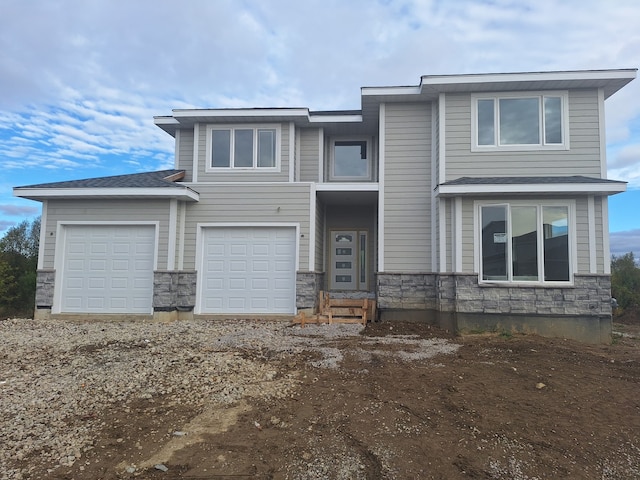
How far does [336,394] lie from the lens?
4.35 m

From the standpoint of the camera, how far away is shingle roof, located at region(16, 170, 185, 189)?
31.2ft

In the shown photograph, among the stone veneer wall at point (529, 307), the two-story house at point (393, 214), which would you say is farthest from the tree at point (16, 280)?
the stone veneer wall at point (529, 307)

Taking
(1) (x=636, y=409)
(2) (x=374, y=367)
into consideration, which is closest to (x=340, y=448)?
(2) (x=374, y=367)

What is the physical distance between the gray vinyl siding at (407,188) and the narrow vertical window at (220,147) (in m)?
4.34

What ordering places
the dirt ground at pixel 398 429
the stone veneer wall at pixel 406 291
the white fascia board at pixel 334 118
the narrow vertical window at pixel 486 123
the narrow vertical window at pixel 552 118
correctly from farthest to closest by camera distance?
the white fascia board at pixel 334 118, the stone veneer wall at pixel 406 291, the narrow vertical window at pixel 486 123, the narrow vertical window at pixel 552 118, the dirt ground at pixel 398 429

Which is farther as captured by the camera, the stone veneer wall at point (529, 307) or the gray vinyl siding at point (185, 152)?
the gray vinyl siding at point (185, 152)

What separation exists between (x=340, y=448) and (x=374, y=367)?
2.38 meters

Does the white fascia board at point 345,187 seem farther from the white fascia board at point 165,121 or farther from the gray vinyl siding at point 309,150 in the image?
the white fascia board at point 165,121

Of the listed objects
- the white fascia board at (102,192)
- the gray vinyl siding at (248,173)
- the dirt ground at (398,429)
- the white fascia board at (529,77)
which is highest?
the white fascia board at (529,77)

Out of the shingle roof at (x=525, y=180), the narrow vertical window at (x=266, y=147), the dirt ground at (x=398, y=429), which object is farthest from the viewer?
the narrow vertical window at (x=266, y=147)

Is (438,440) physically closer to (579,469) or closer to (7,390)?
(579,469)

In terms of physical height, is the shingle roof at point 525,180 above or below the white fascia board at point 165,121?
below

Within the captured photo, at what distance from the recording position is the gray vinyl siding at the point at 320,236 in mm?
10523

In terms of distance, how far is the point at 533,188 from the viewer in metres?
8.10
